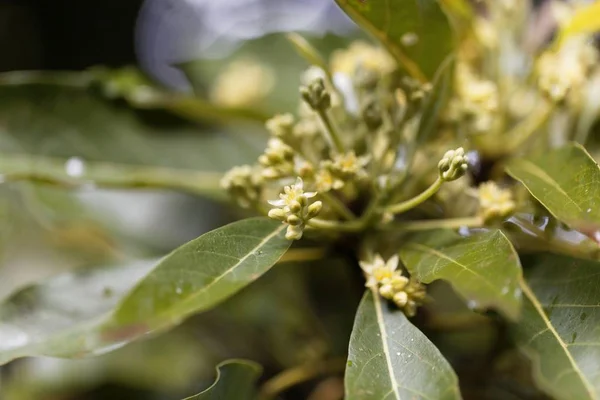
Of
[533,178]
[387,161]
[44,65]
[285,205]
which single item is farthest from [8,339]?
[44,65]

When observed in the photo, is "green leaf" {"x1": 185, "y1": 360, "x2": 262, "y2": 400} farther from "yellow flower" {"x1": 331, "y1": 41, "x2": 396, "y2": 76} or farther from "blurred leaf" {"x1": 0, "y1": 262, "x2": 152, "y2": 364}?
"yellow flower" {"x1": 331, "y1": 41, "x2": 396, "y2": 76}

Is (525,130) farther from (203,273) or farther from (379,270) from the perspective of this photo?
(203,273)

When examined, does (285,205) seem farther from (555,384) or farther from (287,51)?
(287,51)

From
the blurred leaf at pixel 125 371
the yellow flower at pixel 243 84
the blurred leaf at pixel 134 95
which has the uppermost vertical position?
the blurred leaf at pixel 134 95

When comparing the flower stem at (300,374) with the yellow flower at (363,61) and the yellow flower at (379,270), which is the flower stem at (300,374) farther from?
the yellow flower at (363,61)

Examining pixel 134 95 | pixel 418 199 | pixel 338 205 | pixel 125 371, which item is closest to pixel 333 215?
pixel 338 205

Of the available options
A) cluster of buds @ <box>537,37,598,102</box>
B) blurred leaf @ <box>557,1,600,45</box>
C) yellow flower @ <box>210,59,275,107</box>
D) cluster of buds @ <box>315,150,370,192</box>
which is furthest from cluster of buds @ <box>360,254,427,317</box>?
yellow flower @ <box>210,59,275,107</box>

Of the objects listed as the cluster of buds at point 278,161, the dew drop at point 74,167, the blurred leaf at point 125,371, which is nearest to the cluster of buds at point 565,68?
the cluster of buds at point 278,161
